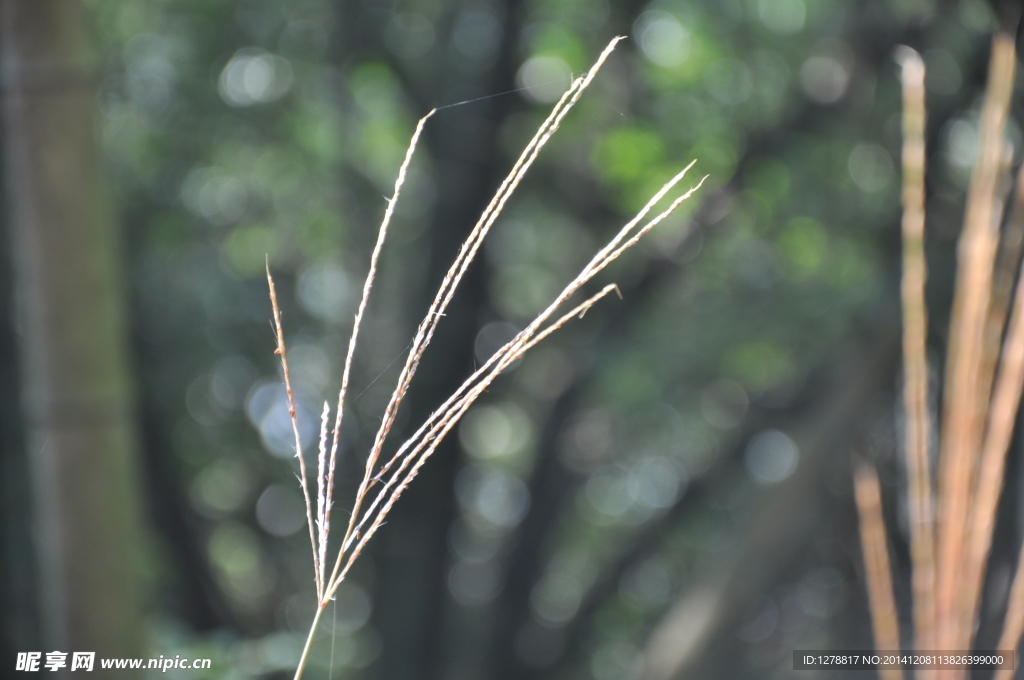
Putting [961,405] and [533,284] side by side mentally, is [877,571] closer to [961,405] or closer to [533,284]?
[961,405]

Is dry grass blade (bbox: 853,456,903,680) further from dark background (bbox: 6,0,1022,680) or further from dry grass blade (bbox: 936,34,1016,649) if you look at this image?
dark background (bbox: 6,0,1022,680)

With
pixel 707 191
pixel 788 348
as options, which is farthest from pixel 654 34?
pixel 788 348

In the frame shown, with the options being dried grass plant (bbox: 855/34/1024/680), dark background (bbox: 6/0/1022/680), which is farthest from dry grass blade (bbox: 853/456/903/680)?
dark background (bbox: 6/0/1022/680)

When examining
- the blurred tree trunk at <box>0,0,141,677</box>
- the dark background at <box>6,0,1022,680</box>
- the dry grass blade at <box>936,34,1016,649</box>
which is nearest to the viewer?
the dry grass blade at <box>936,34,1016,649</box>

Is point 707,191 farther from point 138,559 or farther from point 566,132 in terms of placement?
point 138,559

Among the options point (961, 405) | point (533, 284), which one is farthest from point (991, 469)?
point (533, 284)

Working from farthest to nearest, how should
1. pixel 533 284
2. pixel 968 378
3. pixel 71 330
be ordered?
pixel 533 284 < pixel 71 330 < pixel 968 378
